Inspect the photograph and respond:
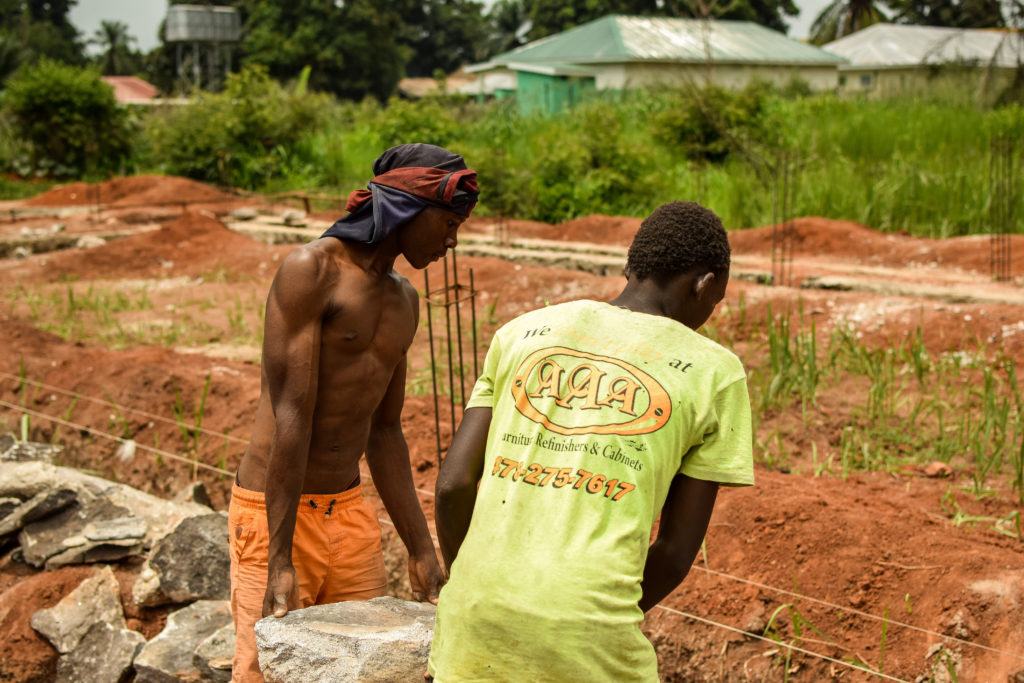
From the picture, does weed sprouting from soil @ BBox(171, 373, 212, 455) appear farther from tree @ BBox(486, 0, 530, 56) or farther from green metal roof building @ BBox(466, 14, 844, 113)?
tree @ BBox(486, 0, 530, 56)

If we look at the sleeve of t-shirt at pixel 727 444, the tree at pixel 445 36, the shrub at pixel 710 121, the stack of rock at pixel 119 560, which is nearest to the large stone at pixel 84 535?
the stack of rock at pixel 119 560

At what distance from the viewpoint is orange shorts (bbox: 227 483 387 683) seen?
262 centimetres

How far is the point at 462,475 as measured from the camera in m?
1.93

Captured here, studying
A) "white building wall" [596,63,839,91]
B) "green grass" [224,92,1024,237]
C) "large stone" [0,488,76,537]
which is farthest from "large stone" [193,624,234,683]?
"white building wall" [596,63,839,91]

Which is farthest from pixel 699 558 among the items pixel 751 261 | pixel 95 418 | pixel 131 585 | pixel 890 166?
pixel 890 166

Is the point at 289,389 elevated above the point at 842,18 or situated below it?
below

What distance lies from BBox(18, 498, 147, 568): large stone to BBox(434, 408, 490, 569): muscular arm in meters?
2.82

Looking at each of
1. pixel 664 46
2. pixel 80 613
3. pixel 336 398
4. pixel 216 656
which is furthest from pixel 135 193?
pixel 336 398

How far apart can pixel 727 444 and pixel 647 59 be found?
25.9 meters

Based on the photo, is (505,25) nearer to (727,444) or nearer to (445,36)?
(445,36)

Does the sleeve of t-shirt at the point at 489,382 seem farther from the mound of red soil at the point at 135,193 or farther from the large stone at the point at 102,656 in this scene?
the mound of red soil at the point at 135,193

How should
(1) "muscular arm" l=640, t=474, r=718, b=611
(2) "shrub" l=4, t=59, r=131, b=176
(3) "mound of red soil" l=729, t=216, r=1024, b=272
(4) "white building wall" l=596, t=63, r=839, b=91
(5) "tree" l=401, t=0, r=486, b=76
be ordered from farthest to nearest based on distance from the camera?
(5) "tree" l=401, t=0, r=486, b=76 < (4) "white building wall" l=596, t=63, r=839, b=91 < (2) "shrub" l=4, t=59, r=131, b=176 < (3) "mound of red soil" l=729, t=216, r=1024, b=272 < (1) "muscular arm" l=640, t=474, r=718, b=611

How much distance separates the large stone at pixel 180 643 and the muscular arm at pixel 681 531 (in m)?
2.22

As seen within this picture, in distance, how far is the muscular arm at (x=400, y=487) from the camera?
9.32 ft
